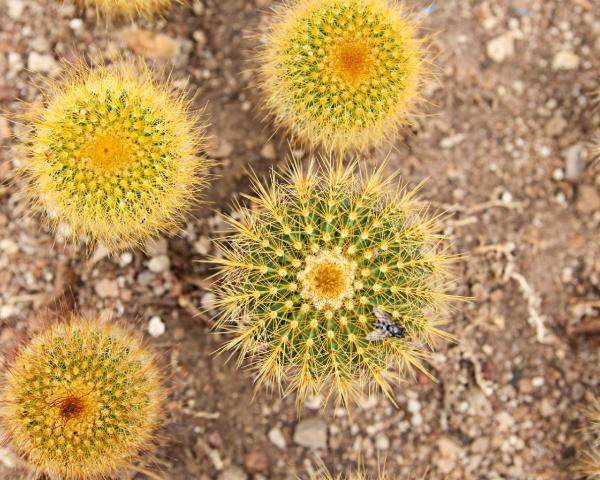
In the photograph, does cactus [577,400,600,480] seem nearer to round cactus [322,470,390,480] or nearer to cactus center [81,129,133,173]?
round cactus [322,470,390,480]

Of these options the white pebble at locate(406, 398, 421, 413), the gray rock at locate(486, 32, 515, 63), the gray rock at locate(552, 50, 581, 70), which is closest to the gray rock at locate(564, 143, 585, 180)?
the gray rock at locate(552, 50, 581, 70)

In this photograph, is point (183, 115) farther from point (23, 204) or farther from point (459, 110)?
point (459, 110)

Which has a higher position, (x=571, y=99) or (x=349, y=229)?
(x=349, y=229)

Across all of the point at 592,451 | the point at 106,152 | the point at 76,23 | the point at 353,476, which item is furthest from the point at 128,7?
the point at 592,451

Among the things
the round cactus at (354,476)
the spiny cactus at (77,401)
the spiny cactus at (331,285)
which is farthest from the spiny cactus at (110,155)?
the round cactus at (354,476)

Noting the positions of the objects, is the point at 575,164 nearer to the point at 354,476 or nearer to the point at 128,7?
the point at 354,476

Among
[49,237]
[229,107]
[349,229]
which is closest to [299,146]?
[229,107]
